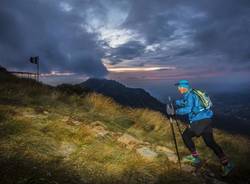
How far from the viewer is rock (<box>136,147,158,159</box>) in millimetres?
7422

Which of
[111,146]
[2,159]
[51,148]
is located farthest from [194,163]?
[2,159]

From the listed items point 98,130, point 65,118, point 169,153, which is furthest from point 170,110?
point 65,118

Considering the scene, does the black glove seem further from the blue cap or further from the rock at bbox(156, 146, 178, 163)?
the rock at bbox(156, 146, 178, 163)

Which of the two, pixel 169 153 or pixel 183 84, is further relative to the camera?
pixel 169 153

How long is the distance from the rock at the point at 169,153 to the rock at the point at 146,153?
1.48ft

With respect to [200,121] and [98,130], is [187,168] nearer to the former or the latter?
[200,121]

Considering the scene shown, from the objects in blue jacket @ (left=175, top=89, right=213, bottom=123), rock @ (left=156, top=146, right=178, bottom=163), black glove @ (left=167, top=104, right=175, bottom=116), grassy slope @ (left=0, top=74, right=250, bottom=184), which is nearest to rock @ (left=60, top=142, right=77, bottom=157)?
grassy slope @ (left=0, top=74, right=250, bottom=184)

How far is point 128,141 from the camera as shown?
8.24 meters

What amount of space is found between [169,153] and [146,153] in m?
0.91

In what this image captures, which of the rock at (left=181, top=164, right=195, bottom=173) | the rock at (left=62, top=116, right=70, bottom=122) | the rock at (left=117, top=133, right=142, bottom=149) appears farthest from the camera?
the rock at (left=62, top=116, right=70, bottom=122)

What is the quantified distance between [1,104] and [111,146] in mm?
4892

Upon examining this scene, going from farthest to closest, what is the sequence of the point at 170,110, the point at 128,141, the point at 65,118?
the point at 65,118 → the point at 128,141 → the point at 170,110

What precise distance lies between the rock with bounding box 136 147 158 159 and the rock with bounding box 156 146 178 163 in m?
0.45

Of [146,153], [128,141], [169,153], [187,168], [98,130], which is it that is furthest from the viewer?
[98,130]
